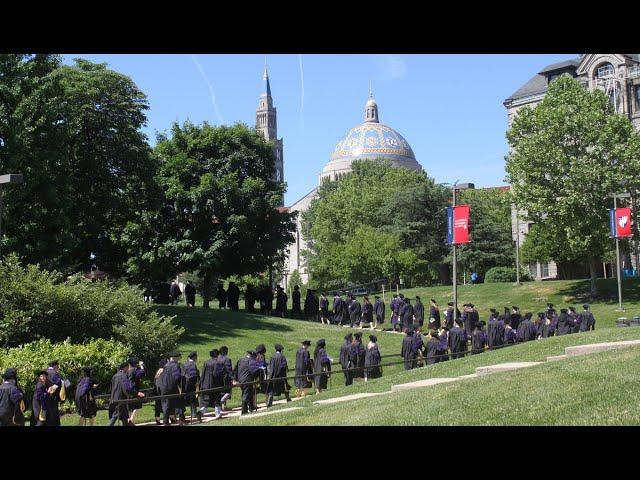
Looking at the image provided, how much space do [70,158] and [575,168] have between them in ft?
78.6

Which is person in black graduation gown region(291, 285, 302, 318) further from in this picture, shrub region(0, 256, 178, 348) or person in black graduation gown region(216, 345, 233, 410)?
person in black graduation gown region(216, 345, 233, 410)

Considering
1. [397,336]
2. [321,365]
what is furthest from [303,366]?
[397,336]

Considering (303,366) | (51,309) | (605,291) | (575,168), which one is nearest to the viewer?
(303,366)

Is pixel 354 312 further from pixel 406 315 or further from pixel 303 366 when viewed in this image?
pixel 303 366

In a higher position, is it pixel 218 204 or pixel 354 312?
pixel 218 204

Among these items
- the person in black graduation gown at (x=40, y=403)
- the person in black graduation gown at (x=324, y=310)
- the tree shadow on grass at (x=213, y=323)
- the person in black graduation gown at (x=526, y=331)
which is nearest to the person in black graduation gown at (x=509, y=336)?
the person in black graduation gown at (x=526, y=331)

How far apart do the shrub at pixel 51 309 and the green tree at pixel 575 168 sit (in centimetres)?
2319

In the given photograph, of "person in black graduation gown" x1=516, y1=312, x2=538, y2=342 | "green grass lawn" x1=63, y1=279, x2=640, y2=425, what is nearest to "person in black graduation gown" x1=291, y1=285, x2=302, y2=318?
"green grass lawn" x1=63, y1=279, x2=640, y2=425

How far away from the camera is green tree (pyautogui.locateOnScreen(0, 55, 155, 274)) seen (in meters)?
24.1

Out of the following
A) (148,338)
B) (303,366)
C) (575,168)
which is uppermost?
(575,168)

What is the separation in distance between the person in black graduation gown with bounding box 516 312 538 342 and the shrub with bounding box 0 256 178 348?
39.4 feet

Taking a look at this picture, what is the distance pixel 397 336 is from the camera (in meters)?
28.1

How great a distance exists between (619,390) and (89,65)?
29249mm

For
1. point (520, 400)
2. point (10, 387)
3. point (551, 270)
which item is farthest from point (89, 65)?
point (551, 270)
